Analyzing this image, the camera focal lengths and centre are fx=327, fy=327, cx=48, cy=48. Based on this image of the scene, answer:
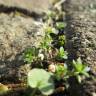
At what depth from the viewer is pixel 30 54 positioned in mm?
1896

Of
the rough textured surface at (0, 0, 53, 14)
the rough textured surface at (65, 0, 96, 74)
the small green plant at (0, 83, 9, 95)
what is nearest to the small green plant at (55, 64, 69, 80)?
the rough textured surface at (65, 0, 96, 74)

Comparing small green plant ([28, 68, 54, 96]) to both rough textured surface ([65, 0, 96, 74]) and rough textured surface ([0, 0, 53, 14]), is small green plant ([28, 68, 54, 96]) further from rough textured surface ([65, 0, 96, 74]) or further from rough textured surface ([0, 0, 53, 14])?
rough textured surface ([0, 0, 53, 14])

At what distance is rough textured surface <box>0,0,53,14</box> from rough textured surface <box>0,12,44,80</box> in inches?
10.4

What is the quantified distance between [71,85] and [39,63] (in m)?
0.32

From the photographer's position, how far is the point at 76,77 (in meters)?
1.67

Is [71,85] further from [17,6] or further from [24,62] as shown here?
[17,6]

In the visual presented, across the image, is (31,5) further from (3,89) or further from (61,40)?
(3,89)

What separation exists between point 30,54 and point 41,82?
322 mm

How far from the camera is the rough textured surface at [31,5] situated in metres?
3.00

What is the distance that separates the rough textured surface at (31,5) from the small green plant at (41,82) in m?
1.43

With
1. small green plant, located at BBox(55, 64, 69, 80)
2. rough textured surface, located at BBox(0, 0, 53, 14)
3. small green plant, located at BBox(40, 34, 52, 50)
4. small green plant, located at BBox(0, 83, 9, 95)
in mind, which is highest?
rough textured surface, located at BBox(0, 0, 53, 14)

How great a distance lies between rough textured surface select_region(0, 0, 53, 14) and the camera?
9.85 ft

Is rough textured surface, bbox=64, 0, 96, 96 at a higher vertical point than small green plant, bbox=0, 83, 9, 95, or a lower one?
higher

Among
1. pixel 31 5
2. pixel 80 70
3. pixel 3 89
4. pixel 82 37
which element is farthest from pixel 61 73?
pixel 31 5
